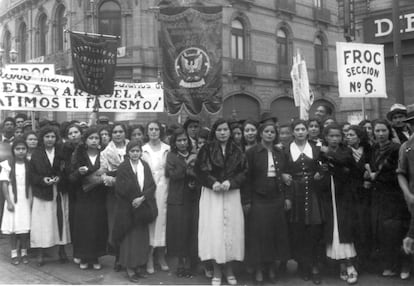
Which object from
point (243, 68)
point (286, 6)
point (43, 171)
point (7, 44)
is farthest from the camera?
point (7, 44)

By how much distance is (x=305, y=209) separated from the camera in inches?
194

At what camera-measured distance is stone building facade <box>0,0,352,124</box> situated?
1889cm

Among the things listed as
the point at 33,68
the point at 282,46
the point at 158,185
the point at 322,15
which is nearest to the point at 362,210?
the point at 158,185

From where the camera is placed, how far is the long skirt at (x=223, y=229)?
4.88 meters

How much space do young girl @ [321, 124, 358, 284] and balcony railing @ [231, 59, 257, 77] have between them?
16.4m

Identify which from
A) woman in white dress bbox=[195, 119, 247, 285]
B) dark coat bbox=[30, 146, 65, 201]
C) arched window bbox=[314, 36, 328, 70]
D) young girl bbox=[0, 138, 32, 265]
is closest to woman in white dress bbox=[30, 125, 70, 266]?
dark coat bbox=[30, 146, 65, 201]

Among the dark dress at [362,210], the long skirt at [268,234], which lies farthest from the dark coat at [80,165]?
the dark dress at [362,210]

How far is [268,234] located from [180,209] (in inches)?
42.1

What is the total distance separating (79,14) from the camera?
19.6m

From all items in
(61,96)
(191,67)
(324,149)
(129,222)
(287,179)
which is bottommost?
(129,222)

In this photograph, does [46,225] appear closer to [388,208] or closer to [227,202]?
[227,202]

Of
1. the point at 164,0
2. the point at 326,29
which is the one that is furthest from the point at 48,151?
the point at 326,29

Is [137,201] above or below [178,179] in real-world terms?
below

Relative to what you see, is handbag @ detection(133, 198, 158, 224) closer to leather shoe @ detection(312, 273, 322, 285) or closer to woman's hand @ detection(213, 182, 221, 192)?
woman's hand @ detection(213, 182, 221, 192)
